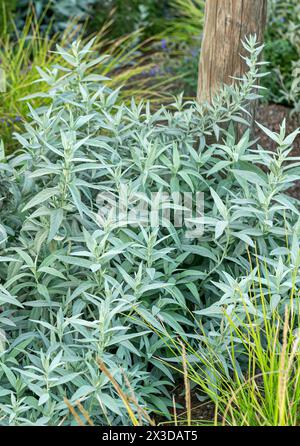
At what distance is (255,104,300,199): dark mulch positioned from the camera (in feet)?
16.8

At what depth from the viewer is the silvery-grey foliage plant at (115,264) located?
2.95m

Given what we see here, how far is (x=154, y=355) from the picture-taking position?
3.39 meters

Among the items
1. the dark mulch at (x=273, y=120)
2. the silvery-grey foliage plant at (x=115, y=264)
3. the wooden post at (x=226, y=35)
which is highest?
the wooden post at (x=226, y=35)

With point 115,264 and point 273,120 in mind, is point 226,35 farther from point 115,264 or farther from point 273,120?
point 115,264

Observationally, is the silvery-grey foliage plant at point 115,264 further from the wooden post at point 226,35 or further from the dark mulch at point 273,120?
the dark mulch at point 273,120

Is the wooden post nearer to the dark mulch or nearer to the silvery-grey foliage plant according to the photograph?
the silvery-grey foliage plant

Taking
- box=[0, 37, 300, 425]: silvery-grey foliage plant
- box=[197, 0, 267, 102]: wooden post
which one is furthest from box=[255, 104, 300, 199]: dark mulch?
box=[0, 37, 300, 425]: silvery-grey foliage plant

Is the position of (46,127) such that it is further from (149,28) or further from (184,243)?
(149,28)

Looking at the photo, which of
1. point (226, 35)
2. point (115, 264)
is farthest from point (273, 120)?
point (115, 264)

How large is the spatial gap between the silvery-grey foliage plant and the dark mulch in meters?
1.16

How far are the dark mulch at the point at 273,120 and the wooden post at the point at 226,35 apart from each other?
912 millimetres

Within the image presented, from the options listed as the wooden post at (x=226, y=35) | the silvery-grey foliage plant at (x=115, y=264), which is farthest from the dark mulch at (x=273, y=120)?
the silvery-grey foliage plant at (x=115, y=264)
